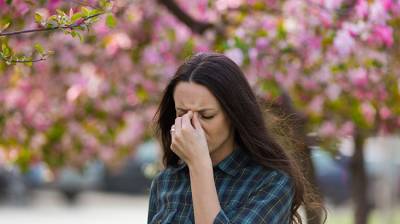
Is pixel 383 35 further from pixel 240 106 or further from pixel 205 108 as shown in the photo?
pixel 205 108

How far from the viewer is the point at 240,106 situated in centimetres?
261

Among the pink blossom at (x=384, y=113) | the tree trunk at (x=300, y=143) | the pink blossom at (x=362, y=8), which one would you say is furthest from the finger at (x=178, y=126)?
the pink blossom at (x=384, y=113)

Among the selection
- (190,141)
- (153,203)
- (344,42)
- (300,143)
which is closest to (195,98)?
(190,141)

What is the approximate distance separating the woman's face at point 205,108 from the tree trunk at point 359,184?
3362mm

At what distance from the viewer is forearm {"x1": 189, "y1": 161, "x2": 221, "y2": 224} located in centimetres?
243

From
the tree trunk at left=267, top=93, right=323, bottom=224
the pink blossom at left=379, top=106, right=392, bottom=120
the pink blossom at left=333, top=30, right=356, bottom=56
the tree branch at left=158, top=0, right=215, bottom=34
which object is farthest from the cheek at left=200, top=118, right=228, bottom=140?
the pink blossom at left=379, top=106, right=392, bottom=120

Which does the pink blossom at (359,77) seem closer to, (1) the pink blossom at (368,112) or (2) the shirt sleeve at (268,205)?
(1) the pink blossom at (368,112)

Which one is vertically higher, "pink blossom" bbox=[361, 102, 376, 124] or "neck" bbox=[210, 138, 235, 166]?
"neck" bbox=[210, 138, 235, 166]

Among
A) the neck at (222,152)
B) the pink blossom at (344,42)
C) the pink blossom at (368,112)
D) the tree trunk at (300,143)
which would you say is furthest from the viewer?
the pink blossom at (368,112)

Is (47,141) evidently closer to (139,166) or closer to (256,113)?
(256,113)

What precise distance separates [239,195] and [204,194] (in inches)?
6.1

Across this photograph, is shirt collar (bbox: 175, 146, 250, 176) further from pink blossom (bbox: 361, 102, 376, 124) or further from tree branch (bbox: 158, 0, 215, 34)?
pink blossom (bbox: 361, 102, 376, 124)

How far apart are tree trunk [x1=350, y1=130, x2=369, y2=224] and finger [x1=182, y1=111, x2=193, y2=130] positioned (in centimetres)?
347

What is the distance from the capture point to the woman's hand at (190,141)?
2453mm
